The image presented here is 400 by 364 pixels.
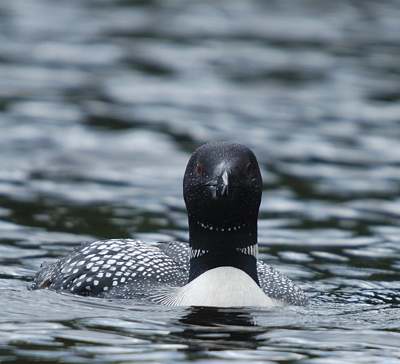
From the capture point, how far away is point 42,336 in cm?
697

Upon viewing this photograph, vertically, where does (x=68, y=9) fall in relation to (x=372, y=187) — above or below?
above

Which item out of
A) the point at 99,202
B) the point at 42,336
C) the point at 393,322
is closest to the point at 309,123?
the point at 99,202

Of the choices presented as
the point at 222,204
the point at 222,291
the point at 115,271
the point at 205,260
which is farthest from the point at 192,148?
the point at 222,204

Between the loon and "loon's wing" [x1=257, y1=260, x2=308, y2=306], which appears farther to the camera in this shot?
"loon's wing" [x1=257, y1=260, x2=308, y2=306]

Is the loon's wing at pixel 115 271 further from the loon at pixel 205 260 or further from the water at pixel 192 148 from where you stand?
the water at pixel 192 148

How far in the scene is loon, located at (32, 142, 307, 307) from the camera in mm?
7436

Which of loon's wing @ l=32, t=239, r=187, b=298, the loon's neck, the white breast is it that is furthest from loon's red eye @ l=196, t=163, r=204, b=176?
loon's wing @ l=32, t=239, r=187, b=298

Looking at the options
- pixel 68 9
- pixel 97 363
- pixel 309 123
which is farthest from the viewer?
pixel 68 9

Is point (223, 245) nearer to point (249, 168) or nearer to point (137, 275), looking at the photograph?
point (249, 168)

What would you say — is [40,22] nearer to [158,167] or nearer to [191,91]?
[191,91]

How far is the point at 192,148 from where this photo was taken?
42.9ft

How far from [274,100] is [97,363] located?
29.8 feet

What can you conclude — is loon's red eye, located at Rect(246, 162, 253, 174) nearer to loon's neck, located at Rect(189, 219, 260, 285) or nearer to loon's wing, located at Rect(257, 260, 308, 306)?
loon's neck, located at Rect(189, 219, 260, 285)

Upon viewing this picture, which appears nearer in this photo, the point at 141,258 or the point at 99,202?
the point at 141,258
